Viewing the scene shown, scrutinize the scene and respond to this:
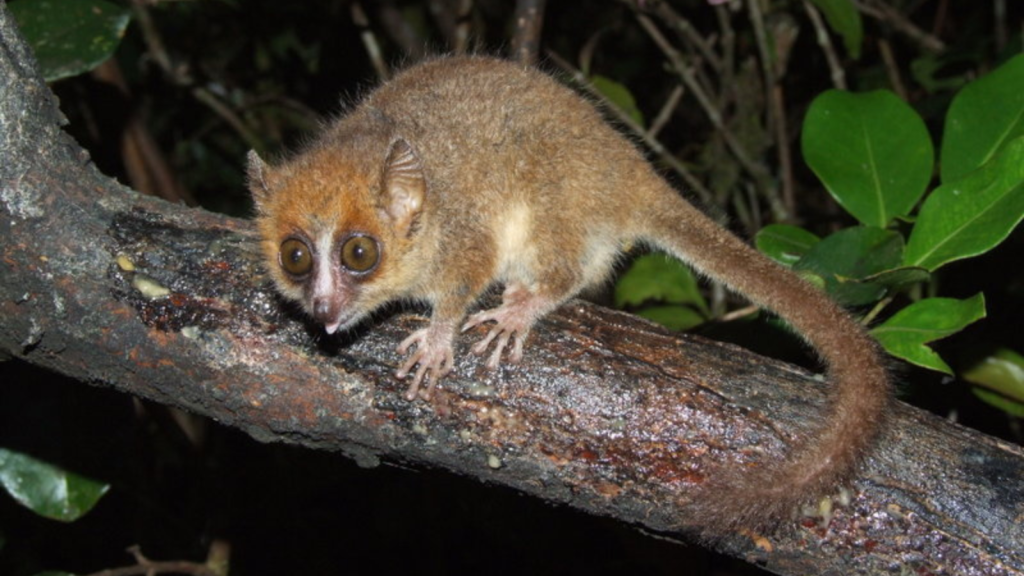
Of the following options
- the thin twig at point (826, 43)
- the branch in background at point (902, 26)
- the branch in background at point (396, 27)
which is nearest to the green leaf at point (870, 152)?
the thin twig at point (826, 43)

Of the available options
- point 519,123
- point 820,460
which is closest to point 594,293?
point 519,123

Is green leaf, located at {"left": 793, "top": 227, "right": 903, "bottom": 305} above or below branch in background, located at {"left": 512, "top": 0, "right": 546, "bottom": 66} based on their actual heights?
below

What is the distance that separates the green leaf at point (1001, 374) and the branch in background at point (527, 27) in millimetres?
2397

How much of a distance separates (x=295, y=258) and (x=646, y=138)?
2.43m

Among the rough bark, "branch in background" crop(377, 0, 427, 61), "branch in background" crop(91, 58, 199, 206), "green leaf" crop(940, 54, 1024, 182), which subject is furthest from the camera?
"branch in background" crop(377, 0, 427, 61)

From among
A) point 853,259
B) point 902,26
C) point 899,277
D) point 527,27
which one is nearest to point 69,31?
point 527,27

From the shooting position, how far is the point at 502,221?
371 centimetres

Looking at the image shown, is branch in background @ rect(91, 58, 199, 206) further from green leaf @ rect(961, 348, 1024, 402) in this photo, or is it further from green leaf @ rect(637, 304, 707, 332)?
green leaf @ rect(961, 348, 1024, 402)

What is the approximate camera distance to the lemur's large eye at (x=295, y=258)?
310cm

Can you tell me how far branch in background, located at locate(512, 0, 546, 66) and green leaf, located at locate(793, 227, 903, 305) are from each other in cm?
190

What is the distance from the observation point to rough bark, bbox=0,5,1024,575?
2600 millimetres

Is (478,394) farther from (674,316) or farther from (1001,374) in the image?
(1001,374)

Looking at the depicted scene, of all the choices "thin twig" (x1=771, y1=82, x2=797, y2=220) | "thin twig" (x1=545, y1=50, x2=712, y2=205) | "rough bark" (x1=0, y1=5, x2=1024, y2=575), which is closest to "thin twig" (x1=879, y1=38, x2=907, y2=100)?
"thin twig" (x1=771, y1=82, x2=797, y2=220)

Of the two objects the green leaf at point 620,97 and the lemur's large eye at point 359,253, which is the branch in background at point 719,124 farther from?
the lemur's large eye at point 359,253
